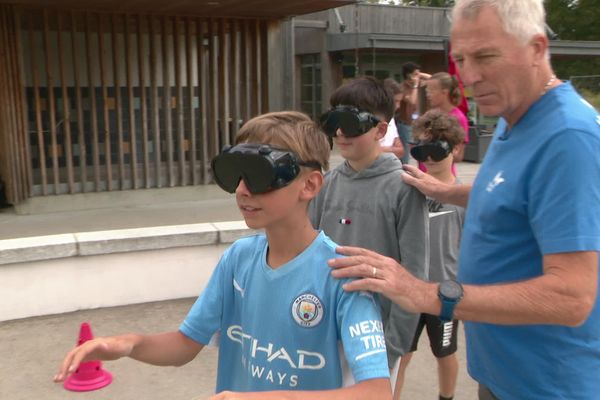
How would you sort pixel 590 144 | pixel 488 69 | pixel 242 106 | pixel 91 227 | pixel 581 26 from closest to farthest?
1. pixel 590 144
2. pixel 488 69
3. pixel 91 227
4. pixel 242 106
5. pixel 581 26

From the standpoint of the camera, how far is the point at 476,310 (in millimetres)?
1573

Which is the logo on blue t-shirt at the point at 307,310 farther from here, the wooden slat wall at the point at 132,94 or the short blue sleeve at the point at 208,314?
the wooden slat wall at the point at 132,94

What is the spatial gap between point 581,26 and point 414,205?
43576 millimetres

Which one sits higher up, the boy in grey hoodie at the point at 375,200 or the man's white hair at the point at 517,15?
the man's white hair at the point at 517,15

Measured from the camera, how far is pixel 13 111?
805cm

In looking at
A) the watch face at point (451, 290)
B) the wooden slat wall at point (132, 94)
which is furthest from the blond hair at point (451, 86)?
the wooden slat wall at point (132, 94)

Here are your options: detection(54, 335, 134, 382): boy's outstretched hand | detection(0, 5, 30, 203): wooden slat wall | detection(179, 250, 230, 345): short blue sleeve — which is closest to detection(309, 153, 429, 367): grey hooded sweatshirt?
detection(179, 250, 230, 345): short blue sleeve

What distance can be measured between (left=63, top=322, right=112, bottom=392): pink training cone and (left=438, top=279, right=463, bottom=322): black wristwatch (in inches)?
92.8

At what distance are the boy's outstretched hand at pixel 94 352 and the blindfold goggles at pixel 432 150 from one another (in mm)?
2089

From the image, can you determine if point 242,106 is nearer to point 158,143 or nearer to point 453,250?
point 158,143

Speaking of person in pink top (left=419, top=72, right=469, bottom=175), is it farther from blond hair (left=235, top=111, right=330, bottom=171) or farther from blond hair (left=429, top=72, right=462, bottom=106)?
blond hair (left=235, top=111, right=330, bottom=171)

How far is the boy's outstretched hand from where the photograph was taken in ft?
5.07

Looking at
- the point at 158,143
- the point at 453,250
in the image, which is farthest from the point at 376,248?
the point at 158,143

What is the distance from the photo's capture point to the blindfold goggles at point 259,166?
1.62 metres
